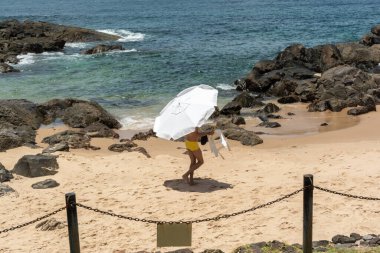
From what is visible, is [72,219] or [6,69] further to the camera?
[6,69]

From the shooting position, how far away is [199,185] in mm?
13242

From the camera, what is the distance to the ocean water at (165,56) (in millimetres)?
29109

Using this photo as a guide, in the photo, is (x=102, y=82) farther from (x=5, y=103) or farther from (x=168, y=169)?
(x=168, y=169)

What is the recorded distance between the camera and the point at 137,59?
134 feet

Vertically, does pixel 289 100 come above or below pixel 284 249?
below

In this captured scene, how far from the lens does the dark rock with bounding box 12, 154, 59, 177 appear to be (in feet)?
47.0

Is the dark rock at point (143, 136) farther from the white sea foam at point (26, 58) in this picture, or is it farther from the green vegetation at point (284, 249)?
the white sea foam at point (26, 58)

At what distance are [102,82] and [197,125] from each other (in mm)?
21338

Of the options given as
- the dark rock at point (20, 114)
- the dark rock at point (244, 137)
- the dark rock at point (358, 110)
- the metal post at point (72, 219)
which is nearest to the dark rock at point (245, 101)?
the dark rock at point (358, 110)

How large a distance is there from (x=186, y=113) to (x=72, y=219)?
16.6ft

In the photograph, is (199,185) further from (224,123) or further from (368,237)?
(224,123)

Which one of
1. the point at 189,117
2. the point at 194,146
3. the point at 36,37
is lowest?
the point at 36,37

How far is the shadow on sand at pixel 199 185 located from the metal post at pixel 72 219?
5.11 metres

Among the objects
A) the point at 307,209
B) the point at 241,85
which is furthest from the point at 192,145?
the point at 241,85
